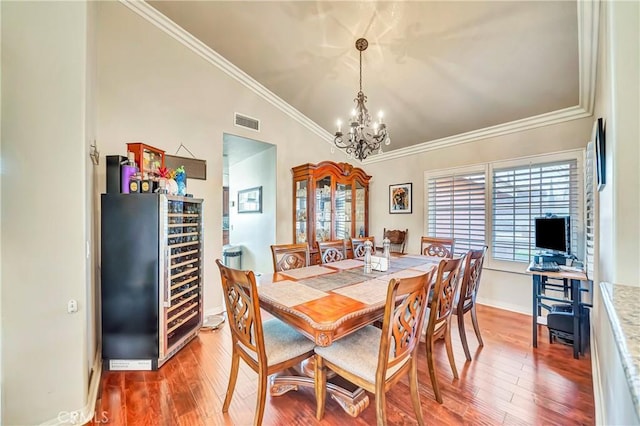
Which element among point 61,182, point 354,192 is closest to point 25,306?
point 61,182

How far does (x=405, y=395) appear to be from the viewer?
1.94 m

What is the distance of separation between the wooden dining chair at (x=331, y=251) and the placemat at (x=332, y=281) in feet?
2.55

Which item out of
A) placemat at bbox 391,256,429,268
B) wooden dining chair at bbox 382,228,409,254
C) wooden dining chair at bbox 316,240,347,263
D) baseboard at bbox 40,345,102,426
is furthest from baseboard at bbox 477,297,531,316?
baseboard at bbox 40,345,102,426

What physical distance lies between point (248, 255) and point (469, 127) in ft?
13.5

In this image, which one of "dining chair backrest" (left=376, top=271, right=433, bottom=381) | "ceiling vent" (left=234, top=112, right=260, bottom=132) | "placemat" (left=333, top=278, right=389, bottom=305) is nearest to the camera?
"dining chair backrest" (left=376, top=271, right=433, bottom=381)

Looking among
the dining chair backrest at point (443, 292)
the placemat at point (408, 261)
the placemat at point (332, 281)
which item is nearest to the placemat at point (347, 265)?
the placemat at point (332, 281)

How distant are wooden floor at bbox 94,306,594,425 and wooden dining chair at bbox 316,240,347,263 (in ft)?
4.43

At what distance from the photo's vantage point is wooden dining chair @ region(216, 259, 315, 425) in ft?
4.99

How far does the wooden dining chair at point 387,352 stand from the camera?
1.36 meters

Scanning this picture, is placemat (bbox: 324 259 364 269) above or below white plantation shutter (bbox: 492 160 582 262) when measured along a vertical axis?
below

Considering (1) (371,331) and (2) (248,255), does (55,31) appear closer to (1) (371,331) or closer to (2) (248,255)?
(1) (371,331)

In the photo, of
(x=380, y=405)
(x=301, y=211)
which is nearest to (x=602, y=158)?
(x=380, y=405)

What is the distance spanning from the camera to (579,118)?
302cm

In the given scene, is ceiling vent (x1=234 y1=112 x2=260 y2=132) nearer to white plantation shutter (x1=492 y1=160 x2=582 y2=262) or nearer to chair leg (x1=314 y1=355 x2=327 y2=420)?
chair leg (x1=314 y1=355 x2=327 y2=420)
